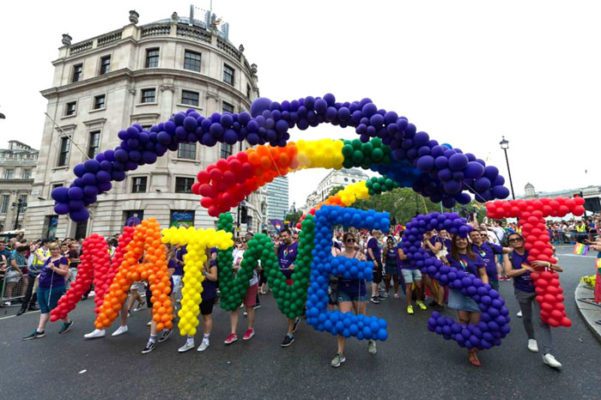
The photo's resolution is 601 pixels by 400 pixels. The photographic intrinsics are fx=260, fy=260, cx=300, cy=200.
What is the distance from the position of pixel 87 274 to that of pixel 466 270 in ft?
24.4

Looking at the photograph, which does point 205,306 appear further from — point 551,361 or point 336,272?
point 551,361

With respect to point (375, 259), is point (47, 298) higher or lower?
lower

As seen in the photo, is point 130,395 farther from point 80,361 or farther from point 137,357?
point 80,361

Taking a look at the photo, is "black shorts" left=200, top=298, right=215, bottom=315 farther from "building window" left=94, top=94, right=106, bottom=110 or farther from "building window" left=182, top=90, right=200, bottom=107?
"building window" left=94, top=94, right=106, bottom=110

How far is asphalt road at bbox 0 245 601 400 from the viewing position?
318cm

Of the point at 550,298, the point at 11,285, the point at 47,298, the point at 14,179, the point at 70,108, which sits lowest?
the point at 11,285

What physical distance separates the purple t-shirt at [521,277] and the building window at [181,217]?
2011cm

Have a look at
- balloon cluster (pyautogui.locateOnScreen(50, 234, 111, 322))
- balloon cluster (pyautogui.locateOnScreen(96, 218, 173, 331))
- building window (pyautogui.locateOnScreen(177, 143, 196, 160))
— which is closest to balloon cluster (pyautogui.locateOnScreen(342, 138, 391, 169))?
balloon cluster (pyautogui.locateOnScreen(96, 218, 173, 331))

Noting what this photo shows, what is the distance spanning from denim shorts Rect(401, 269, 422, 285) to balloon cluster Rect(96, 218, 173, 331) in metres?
5.28

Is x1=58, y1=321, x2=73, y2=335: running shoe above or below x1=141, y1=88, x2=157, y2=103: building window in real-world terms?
below

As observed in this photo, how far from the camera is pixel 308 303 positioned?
4.32m

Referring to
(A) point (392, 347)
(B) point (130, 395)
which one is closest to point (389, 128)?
(A) point (392, 347)

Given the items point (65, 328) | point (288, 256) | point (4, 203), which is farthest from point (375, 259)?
point (4, 203)

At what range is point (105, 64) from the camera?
2425 centimetres
